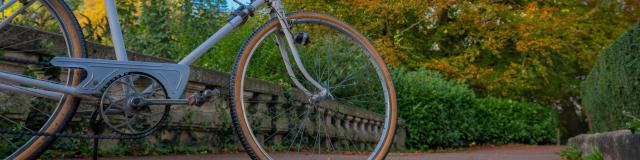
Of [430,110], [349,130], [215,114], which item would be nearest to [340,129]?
[215,114]

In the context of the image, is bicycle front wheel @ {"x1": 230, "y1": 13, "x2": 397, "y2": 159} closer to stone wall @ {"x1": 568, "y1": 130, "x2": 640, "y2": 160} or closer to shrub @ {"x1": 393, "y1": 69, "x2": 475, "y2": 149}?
stone wall @ {"x1": 568, "y1": 130, "x2": 640, "y2": 160}

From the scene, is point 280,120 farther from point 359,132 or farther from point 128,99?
point 128,99

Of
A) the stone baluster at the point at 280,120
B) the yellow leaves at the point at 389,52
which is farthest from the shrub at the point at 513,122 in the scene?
the stone baluster at the point at 280,120

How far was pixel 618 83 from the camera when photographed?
6098mm

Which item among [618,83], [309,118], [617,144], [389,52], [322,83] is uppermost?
[389,52]

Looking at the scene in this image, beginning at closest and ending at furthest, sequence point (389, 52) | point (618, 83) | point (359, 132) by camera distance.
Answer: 1. point (618, 83)
2. point (359, 132)
3. point (389, 52)

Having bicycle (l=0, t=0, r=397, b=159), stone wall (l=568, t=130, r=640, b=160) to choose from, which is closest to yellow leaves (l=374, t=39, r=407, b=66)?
stone wall (l=568, t=130, r=640, b=160)

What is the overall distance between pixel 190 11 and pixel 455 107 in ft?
23.3

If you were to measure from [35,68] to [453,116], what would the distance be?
11486 millimetres

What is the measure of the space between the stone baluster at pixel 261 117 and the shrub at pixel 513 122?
33.3ft

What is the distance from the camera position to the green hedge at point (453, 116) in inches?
515

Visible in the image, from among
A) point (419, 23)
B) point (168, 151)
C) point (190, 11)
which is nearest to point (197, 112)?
point (168, 151)

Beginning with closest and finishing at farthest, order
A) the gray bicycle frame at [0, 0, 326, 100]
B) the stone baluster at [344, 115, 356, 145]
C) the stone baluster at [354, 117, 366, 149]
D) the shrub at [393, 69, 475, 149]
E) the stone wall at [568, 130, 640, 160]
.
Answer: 1. the gray bicycle frame at [0, 0, 326, 100]
2. the stone wall at [568, 130, 640, 160]
3. the stone baluster at [344, 115, 356, 145]
4. the stone baluster at [354, 117, 366, 149]
5. the shrub at [393, 69, 475, 149]

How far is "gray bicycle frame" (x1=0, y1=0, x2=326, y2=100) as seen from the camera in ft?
9.32
